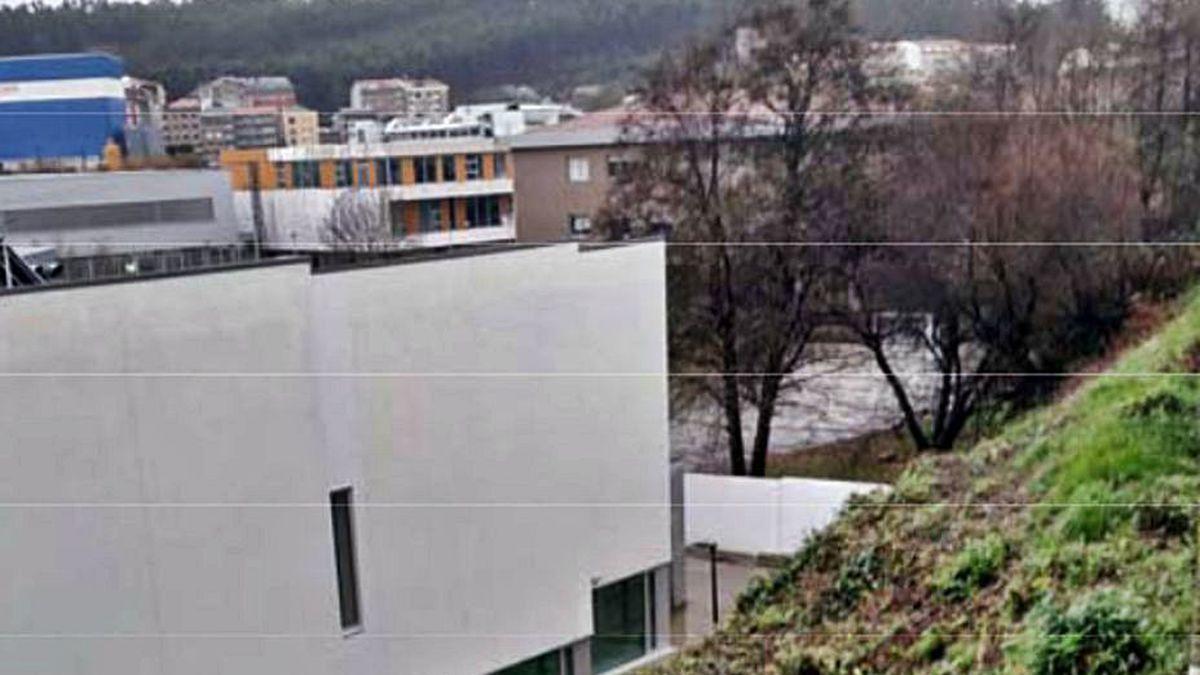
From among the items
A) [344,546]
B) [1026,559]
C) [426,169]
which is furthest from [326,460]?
[1026,559]

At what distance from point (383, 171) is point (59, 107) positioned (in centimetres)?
Answer: 47

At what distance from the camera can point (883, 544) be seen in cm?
181

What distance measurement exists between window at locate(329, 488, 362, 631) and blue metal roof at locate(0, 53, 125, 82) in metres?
0.71

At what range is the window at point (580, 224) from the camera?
5.82 ft

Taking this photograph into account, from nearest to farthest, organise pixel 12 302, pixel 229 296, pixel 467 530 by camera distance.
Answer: pixel 12 302
pixel 229 296
pixel 467 530

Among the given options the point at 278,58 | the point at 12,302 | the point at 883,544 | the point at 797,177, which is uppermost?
the point at 278,58

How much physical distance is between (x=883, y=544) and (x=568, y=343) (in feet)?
1.94

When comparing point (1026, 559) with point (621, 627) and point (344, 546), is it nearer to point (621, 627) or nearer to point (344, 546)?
point (621, 627)

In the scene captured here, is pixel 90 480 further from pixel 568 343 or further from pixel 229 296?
pixel 568 343

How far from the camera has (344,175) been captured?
175 cm

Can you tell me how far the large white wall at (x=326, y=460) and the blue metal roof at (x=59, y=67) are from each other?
1.04ft

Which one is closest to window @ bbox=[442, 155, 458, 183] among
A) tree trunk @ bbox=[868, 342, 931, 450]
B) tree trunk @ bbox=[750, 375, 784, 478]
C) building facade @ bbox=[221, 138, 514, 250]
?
building facade @ bbox=[221, 138, 514, 250]

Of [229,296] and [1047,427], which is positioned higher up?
[229,296]

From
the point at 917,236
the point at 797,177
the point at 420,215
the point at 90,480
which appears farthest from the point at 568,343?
the point at 90,480
